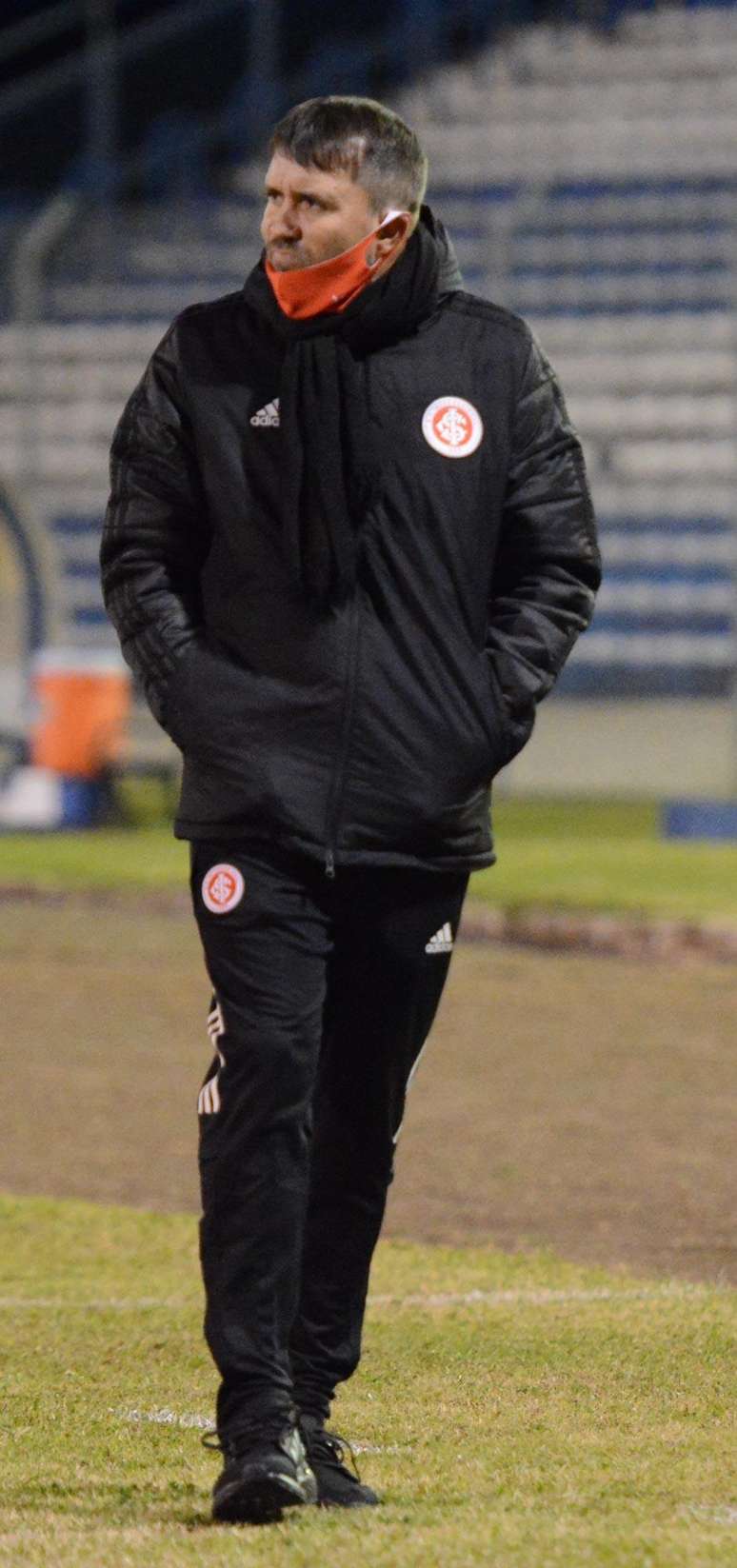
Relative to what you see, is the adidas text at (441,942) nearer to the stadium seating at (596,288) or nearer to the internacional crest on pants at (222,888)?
the internacional crest on pants at (222,888)

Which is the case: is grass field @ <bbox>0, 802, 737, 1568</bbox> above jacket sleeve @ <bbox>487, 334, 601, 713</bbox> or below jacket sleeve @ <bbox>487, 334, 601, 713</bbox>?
below

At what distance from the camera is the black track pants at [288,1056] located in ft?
12.5

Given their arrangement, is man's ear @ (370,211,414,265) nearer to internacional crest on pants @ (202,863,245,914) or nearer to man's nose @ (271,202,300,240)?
man's nose @ (271,202,300,240)

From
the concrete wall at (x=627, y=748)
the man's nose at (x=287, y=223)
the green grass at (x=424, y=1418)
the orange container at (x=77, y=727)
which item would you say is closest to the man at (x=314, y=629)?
the man's nose at (x=287, y=223)

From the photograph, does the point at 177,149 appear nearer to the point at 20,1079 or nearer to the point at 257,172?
the point at 257,172

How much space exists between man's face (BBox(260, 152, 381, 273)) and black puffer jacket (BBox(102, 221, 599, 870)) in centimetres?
12

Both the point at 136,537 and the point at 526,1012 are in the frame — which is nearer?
the point at 136,537

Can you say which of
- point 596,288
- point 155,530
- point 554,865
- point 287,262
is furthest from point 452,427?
point 596,288

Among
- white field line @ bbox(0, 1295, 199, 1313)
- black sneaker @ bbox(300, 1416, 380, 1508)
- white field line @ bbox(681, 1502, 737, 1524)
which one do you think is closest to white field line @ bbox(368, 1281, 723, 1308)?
white field line @ bbox(0, 1295, 199, 1313)

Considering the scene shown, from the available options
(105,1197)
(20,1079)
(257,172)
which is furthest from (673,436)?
(105,1197)

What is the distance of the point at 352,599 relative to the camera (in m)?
3.83

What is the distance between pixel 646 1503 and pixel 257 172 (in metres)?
26.5

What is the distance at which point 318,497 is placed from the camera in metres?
3.78

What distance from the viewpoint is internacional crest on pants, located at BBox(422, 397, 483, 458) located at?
385 cm
